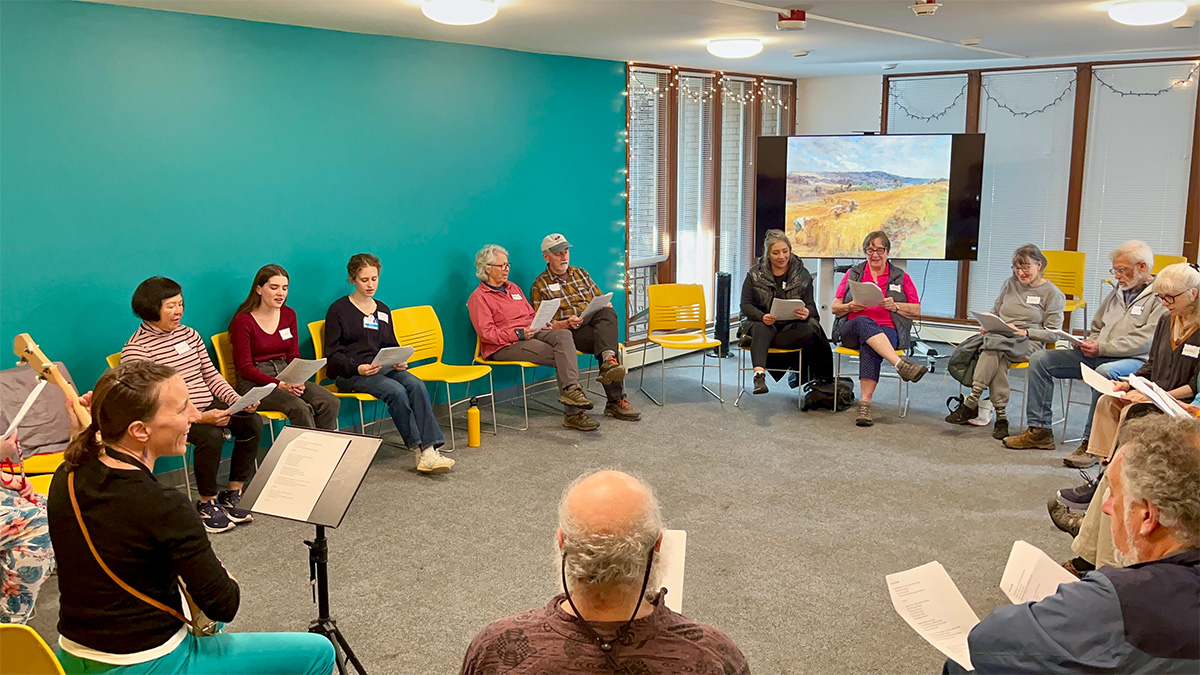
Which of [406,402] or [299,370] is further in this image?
[406,402]

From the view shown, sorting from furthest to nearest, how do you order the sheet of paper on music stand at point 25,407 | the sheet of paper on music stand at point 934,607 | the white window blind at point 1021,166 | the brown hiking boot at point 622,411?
the white window blind at point 1021,166, the brown hiking boot at point 622,411, the sheet of paper on music stand at point 25,407, the sheet of paper on music stand at point 934,607

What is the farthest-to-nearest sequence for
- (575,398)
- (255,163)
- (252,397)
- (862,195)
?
(862,195) → (575,398) → (255,163) → (252,397)

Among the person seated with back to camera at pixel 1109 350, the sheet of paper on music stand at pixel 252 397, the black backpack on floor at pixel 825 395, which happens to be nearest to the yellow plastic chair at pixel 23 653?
the sheet of paper on music stand at pixel 252 397

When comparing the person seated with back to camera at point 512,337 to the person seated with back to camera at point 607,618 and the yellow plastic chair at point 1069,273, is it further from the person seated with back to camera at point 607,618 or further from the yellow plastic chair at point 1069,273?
the person seated with back to camera at point 607,618

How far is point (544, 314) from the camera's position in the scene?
20.0 ft

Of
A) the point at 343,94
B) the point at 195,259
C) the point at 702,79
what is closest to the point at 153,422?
the point at 195,259

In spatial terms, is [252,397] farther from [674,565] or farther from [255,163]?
[674,565]

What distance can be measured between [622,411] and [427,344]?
1378mm

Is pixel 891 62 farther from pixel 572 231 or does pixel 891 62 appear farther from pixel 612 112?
pixel 572 231

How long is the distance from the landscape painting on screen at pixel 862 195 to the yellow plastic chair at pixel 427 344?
3.36 m

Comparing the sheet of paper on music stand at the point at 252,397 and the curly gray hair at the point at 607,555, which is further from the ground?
the curly gray hair at the point at 607,555

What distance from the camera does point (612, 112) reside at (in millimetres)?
7367

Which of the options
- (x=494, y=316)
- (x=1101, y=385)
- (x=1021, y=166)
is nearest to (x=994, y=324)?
(x=1101, y=385)

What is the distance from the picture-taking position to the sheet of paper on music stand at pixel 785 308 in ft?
20.8
